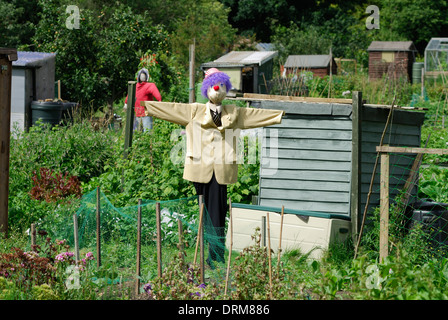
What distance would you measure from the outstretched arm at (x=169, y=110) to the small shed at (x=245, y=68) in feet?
46.7

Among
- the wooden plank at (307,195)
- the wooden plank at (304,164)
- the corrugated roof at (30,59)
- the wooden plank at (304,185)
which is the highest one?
the corrugated roof at (30,59)

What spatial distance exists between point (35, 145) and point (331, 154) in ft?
15.0

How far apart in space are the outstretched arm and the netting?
2.56 feet

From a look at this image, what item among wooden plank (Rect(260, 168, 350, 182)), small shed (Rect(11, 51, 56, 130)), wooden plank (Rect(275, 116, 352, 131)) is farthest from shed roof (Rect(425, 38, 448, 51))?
wooden plank (Rect(260, 168, 350, 182))

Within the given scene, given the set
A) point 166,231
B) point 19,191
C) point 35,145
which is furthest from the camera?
point 35,145

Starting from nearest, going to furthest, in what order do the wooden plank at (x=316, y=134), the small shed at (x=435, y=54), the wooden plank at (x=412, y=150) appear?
the wooden plank at (x=412, y=150) → the wooden plank at (x=316, y=134) → the small shed at (x=435, y=54)

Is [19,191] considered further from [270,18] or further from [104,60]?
[270,18]

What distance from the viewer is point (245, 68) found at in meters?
21.4

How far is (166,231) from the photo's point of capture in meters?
6.63

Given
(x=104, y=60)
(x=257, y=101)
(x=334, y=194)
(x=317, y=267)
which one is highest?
(x=104, y=60)

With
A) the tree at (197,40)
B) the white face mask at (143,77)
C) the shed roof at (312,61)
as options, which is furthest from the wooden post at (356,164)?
the shed roof at (312,61)

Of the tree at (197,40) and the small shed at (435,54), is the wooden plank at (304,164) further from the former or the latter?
the small shed at (435,54)

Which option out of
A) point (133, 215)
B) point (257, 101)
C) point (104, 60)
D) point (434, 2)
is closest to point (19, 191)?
point (133, 215)

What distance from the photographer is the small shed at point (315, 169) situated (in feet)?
20.2
